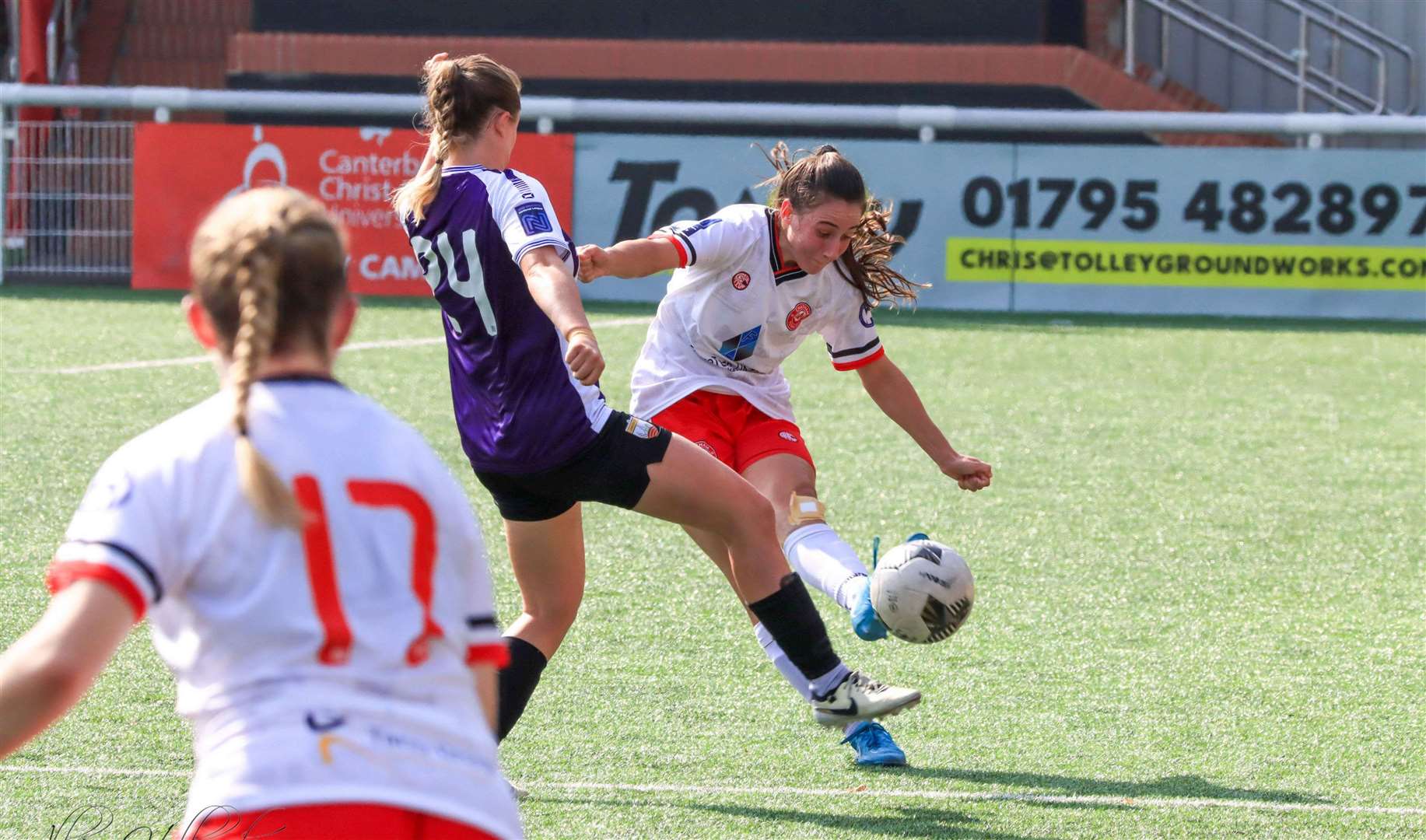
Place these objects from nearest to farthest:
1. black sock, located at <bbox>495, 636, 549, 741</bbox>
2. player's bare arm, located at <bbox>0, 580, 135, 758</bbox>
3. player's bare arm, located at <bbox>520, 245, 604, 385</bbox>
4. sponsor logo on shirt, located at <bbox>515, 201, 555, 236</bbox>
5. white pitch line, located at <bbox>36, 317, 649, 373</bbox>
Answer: player's bare arm, located at <bbox>0, 580, 135, 758</bbox>
player's bare arm, located at <bbox>520, 245, 604, 385</bbox>
sponsor logo on shirt, located at <bbox>515, 201, 555, 236</bbox>
black sock, located at <bbox>495, 636, 549, 741</bbox>
white pitch line, located at <bbox>36, 317, 649, 373</bbox>

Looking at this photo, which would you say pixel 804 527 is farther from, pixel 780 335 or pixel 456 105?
pixel 456 105

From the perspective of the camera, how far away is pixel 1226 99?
64.2ft

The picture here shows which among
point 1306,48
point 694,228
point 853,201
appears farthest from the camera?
point 1306,48

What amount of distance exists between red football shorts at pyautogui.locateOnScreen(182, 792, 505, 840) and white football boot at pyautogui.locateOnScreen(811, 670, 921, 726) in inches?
78.0

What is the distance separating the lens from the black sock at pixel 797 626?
12.4 ft

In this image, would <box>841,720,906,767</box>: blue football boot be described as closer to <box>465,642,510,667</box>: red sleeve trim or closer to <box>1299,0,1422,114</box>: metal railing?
<box>465,642,510,667</box>: red sleeve trim

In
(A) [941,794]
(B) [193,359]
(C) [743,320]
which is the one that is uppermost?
(C) [743,320]

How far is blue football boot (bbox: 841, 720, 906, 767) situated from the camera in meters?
4.00

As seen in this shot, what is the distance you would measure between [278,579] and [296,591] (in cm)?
2

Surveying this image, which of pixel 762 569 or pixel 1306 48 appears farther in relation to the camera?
pixel 1306 48

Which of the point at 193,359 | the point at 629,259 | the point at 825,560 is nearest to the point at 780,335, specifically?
the point at 825,560

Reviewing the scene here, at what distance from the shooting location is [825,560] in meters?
4.32

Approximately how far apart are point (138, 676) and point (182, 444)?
117 inches

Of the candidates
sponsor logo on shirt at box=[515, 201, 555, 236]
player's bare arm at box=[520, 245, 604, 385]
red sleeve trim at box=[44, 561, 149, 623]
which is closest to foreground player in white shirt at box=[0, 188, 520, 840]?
red sleeve trim at box=[44, 561, 149, 623]
